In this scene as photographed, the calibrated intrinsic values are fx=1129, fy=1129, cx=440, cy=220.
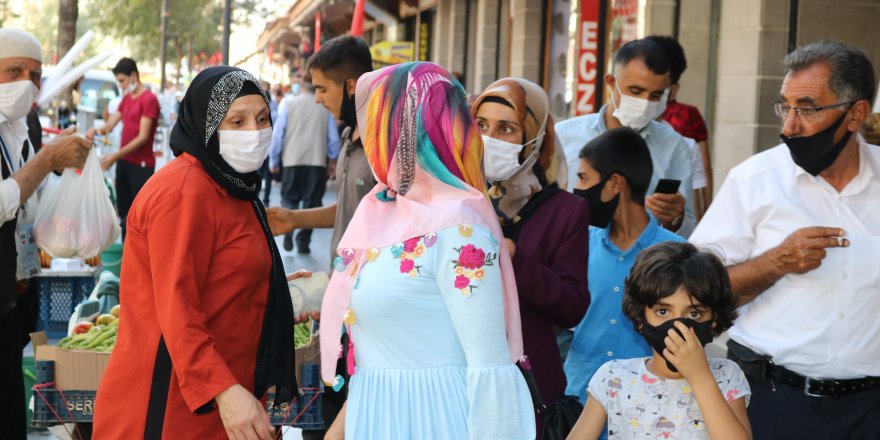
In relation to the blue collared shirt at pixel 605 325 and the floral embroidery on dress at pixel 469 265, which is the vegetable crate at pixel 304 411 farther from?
the floral embroidery on dress at pixel 469 265

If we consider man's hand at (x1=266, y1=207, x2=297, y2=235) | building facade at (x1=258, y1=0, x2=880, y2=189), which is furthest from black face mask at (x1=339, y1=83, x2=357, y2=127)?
building facade at (x1=258, y1=0, x2=880, y2=189)

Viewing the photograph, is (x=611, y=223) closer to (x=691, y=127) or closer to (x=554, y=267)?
(x=554, y=267)

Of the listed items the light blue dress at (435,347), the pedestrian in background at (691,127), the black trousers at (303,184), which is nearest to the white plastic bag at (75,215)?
the light blue dress at (435,347)

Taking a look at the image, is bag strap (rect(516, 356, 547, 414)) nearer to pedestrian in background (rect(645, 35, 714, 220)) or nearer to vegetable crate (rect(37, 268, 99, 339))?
pedestrian in background (rect(645, 35, 714, 220))

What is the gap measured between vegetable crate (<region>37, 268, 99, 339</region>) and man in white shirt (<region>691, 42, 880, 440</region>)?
5.58 metres

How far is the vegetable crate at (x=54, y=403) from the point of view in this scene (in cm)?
431

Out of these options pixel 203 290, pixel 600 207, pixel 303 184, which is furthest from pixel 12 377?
pixel 303 184

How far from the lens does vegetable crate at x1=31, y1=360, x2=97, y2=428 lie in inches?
170

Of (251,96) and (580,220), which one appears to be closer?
(251,96)

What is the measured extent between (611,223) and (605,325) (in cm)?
45

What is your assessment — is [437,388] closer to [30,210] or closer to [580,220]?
[580,220]

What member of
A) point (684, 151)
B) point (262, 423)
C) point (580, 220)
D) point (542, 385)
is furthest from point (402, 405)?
point (684, 151)

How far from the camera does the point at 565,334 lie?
4.80 metres

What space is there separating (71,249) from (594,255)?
232 centimetres
